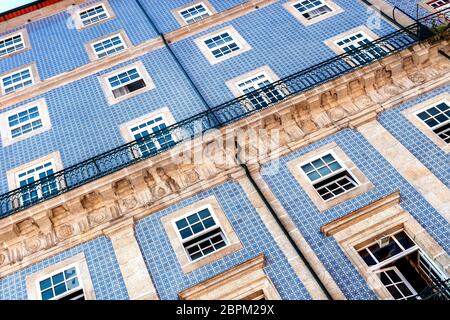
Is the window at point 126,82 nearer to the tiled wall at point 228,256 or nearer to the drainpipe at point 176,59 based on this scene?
the drainpipe at point 176,59

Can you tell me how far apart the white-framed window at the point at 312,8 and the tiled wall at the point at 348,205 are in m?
5.79

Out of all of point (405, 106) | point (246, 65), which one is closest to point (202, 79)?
point (246, 65)

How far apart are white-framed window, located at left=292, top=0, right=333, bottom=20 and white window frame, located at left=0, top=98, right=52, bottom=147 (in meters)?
9.03

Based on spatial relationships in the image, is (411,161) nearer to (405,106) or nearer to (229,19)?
(405,106)

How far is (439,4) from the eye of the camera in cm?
1609

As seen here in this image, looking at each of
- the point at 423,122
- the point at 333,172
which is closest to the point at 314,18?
the point at 423,122

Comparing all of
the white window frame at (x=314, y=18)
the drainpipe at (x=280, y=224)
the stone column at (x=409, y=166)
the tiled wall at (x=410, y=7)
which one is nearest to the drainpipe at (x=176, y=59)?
the drainpipe at (x=280, y=224)

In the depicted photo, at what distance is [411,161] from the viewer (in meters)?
11.9

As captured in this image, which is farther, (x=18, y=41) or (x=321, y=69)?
(x=18, y=41)

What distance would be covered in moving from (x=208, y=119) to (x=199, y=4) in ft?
22.3

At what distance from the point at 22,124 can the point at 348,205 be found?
10.2 metres

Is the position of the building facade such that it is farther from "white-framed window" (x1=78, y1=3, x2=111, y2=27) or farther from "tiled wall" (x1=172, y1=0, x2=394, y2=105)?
"white-framed window" (x1=78, y1=3, x2=111, y2=27)

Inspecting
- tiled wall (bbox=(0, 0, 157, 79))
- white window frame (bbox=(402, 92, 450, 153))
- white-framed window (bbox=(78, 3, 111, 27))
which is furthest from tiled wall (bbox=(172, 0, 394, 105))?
white-framed window (bbox=(78, 3, 111, 27))
